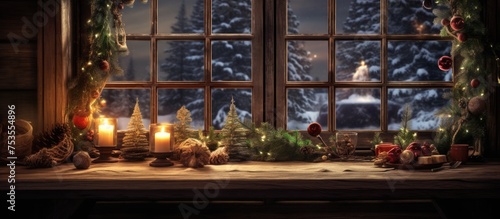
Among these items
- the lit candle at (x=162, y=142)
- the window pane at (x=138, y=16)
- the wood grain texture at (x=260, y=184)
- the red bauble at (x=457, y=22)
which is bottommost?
the wood grain texture at (x=260, y=184)

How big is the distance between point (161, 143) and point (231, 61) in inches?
87.5

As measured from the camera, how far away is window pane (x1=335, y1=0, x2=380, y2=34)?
15.2 feet

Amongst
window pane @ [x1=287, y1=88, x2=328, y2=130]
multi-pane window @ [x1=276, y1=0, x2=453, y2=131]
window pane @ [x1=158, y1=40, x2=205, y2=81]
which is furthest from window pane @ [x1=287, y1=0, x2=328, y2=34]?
window pane @ [x1=158, y1=40, x2=205, y2=81]

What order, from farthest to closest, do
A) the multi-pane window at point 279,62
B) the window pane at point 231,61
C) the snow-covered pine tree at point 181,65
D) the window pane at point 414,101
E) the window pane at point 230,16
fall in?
the window pane at point 414,101, the window pane at point 231,61, the window pane at point 230,16, the snow-covered pine tree at point 181,65, the multi-pane window at point 279,62

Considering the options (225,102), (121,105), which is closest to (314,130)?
(121,105)

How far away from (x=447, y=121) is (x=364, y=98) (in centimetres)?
305

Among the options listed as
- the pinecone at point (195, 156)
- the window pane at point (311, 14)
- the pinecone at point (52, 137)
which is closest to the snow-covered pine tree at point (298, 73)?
the window pane at point (311, 14)

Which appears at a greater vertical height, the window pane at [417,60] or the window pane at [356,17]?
the window pane at [356,17]

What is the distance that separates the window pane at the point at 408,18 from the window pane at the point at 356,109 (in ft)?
2.71

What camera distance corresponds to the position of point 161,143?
2.39 metres

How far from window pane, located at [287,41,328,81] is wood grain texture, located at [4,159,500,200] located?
158cm

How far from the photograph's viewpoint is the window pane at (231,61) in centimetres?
452

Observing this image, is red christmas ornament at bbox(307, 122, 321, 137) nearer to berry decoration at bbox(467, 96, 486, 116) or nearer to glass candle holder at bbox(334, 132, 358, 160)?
glass candle holder at bbox(334, 132, 358, 160)

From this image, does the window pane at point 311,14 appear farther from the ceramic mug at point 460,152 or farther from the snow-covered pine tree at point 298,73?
the ceramic mug at point 460,152
